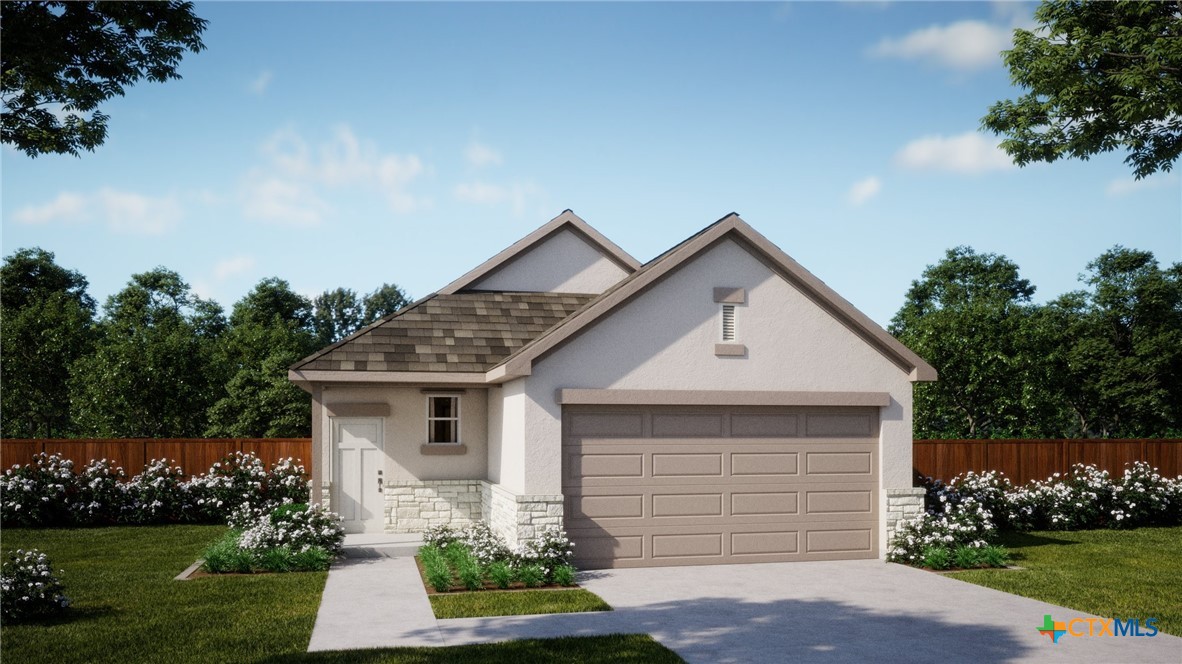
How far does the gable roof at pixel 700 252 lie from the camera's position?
1386 cm

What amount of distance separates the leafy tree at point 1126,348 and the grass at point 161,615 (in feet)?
116

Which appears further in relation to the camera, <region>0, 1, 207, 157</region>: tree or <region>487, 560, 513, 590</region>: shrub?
<region>487, 560, 513, 590</region>: shrub

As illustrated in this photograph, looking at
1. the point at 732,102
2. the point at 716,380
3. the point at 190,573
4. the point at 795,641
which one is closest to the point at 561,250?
the point at 732,102

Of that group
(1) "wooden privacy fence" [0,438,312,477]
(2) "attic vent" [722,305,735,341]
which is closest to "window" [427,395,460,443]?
(1) "wooden privacy fence" [0,438,312,477]

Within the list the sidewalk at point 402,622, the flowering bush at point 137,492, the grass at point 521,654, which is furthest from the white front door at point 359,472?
the grass at point 521,654

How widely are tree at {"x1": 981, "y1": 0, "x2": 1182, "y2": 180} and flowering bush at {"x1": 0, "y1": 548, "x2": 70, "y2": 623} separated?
17.7 meters

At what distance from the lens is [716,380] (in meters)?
14.6

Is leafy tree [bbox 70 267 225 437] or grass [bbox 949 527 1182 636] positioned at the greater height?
leafy tree [bbox 70 267 225 437]

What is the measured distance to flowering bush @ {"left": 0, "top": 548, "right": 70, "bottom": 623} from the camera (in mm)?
10336

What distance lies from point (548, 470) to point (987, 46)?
1295cm

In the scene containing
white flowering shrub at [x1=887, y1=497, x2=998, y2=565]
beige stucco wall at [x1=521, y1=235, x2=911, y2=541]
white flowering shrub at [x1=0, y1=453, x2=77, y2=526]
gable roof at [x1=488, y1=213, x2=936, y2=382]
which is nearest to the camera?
gable roof at [x1=488, y1=213, x2=936, y2=382]

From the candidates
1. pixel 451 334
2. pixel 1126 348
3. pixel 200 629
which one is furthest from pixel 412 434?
pixel 1126 348

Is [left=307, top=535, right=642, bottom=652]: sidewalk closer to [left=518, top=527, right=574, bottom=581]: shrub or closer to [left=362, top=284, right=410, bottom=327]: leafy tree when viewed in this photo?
[left=518, top=527, right=574, bottom=581]: shrub

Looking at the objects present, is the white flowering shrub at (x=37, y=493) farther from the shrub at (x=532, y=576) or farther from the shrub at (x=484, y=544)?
the shrub at (x=532, y=576)
